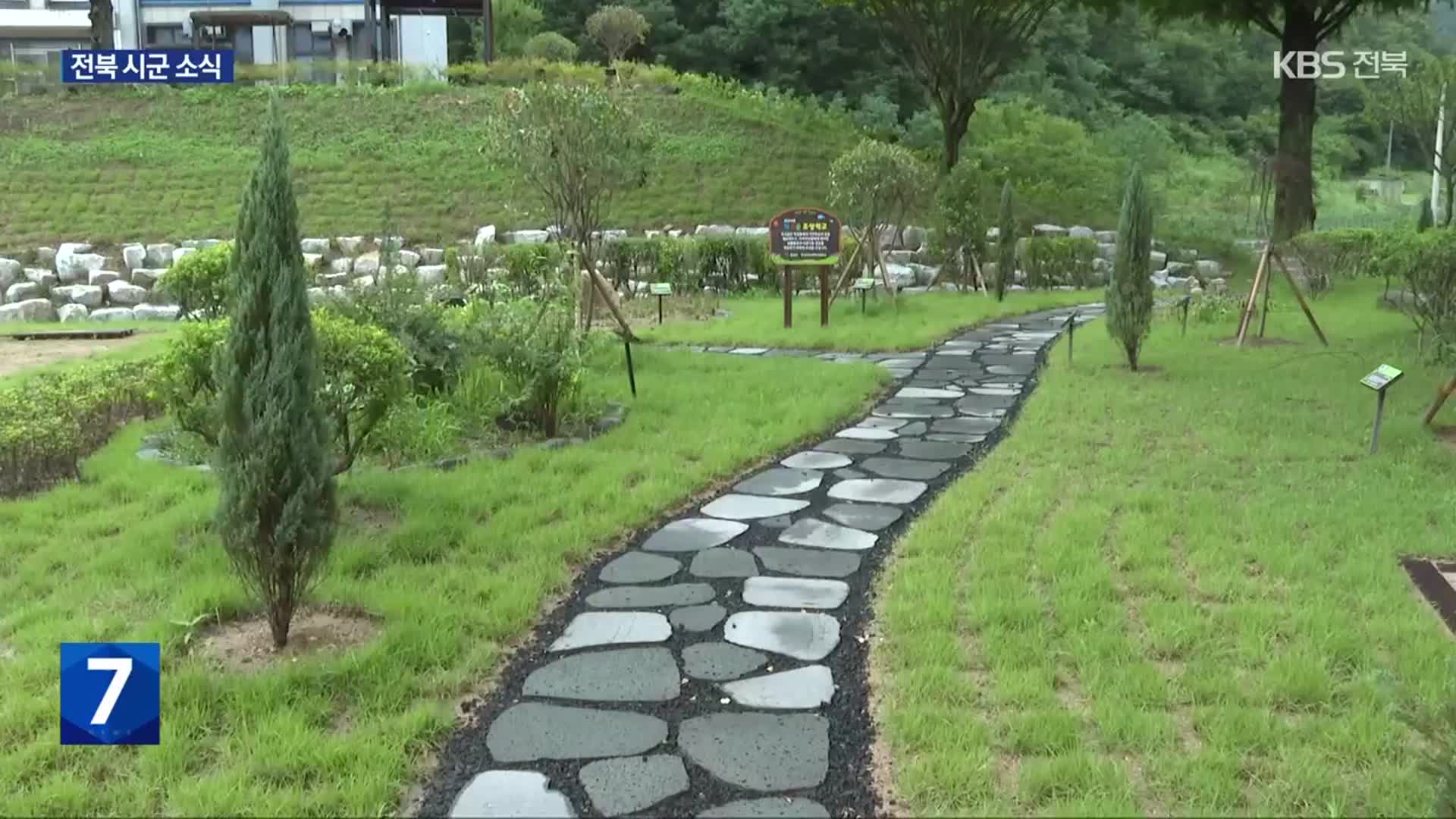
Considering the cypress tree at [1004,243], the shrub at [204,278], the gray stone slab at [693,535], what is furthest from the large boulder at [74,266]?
the gray stone slab at [693,535]

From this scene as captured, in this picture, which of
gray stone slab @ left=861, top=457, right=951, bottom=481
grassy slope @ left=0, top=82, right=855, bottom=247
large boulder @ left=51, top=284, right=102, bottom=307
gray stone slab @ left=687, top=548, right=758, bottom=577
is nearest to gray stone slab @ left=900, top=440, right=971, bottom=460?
gray stone slab @ left=861, top=457, right=951, bottom=481

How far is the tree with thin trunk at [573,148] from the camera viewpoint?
8602 mm

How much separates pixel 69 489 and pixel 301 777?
3.25 meters

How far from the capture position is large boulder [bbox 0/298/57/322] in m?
13.3

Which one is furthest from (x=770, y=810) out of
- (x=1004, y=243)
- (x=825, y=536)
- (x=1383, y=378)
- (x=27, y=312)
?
(x=27, y=312)

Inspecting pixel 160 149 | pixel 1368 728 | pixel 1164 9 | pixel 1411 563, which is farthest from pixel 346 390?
pixel 160 149

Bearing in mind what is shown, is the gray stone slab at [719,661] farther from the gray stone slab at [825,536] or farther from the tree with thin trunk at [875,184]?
the tree with thin trunk at [875,184]

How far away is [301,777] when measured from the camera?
8.61 ft

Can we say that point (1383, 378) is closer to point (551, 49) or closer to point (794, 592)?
point (794, 592)

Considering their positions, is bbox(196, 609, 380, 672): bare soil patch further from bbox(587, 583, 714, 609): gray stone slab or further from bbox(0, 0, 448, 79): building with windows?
bbox(0, 0, 448, 79): building with windows

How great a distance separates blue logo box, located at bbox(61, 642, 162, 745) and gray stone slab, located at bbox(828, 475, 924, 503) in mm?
3019

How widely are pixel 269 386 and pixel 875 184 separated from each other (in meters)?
10.3

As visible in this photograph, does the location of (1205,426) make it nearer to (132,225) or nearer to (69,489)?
(69,489)

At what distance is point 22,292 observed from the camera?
47.9ft
